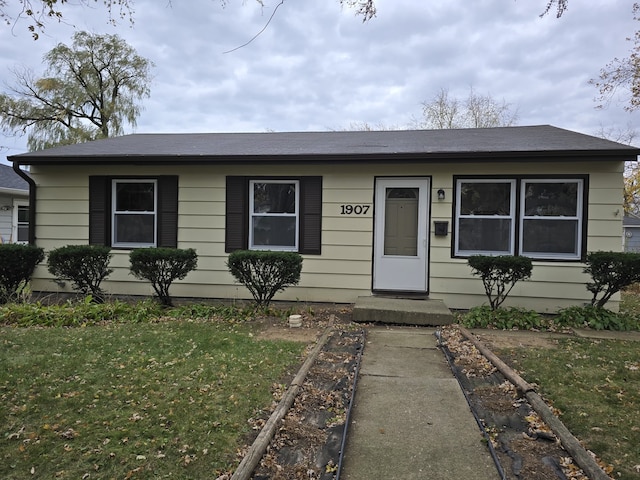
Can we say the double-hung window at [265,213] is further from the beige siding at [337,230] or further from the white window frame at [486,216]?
the white window frame at [486,216]

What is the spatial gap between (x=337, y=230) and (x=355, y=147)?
1.60m

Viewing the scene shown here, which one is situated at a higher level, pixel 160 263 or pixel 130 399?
pixel 160 263

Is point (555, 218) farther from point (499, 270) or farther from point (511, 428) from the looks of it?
point (511, 428)

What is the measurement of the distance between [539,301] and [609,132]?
20.1 meters

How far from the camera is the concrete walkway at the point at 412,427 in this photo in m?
2.40

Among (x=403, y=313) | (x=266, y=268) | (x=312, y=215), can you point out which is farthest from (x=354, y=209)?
(x=403, y=313)

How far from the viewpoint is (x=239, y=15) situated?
4.53 meters

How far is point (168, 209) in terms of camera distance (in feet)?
24.7

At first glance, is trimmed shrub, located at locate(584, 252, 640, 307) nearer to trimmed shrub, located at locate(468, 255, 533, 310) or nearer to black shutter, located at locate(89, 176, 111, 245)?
trimmed shrub, located at locate(468, 255, 533, 310)

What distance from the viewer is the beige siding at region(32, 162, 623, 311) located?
651 cm

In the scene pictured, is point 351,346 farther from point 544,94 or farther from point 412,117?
point 412,117

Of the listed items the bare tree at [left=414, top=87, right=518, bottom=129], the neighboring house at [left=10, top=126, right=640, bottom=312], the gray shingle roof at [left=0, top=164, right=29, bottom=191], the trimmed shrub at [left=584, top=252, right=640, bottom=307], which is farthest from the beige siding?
the bare tree at [left=414, top=87, right=518, bottom=129]

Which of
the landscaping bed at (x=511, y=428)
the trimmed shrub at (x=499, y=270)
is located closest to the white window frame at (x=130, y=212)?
the trimmed shrub at (x=499, y=270)

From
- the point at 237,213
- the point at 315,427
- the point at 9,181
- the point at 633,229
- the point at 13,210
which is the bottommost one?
the point at 315,427
